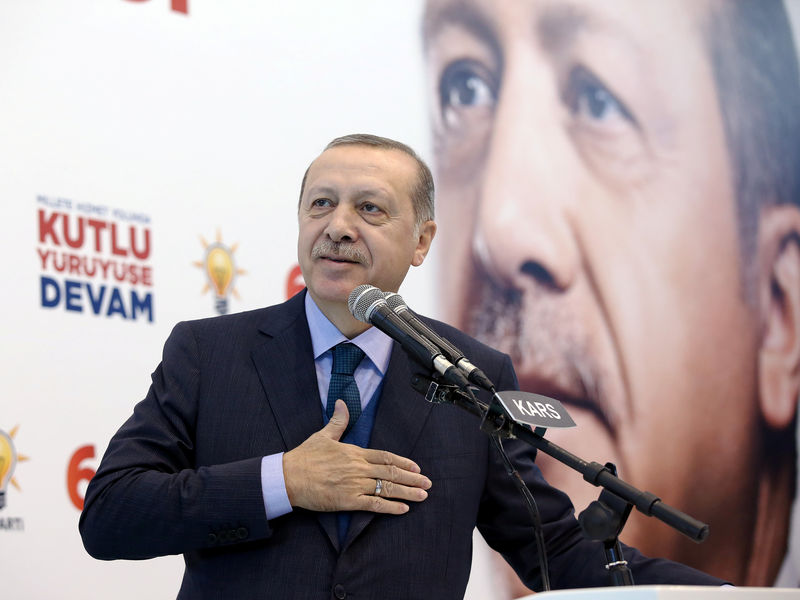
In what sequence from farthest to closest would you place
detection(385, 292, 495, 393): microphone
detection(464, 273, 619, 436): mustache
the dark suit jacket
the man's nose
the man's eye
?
the man's eye, detection(464, 273, 619, 436): mustache, the man's nose, the dark suit jacket, detection(385, 292, 495, 393): microphone

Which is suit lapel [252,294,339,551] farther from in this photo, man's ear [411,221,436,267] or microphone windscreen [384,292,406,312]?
microphone windscreen [384,292,406,312]

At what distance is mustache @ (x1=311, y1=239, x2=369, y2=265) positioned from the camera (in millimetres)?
2217

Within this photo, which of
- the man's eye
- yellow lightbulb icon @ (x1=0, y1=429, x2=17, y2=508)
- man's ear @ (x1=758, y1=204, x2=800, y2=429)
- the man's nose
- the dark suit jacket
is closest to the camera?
the dark suit jacket

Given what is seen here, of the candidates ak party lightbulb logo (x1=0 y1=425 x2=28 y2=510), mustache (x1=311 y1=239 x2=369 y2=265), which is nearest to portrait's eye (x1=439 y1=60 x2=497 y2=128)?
mustache (x1=311 y1=239 x2=369 y2=265)

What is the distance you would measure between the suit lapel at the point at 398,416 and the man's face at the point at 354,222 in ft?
0.77

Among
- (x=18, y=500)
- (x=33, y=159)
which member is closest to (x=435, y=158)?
(x=33, y=159)

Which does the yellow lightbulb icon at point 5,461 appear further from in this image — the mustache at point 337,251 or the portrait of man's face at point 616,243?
the portrait of man's face at point 616,243

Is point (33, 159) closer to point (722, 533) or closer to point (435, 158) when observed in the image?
point (435, 158)

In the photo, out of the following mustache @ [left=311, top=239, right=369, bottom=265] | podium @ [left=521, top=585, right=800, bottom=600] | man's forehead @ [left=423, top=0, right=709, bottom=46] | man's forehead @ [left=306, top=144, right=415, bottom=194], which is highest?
man's forehead @ [left=423, top=0, right=709, bottom=46]

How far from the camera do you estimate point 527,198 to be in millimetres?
3834

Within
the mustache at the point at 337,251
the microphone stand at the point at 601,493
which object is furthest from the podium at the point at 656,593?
the mustache at the point at 337,251

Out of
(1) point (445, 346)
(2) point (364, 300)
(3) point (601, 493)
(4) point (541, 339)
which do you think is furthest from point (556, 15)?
(3) point (601, 493)

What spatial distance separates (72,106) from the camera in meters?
2.84

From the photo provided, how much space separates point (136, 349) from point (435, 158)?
1.44 m
